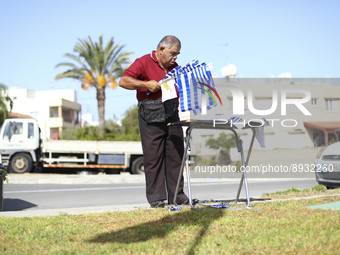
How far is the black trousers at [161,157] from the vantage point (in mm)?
4902

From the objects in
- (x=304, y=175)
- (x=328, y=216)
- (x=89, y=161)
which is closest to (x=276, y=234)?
(x=328, y=216)

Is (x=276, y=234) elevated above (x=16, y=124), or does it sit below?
below

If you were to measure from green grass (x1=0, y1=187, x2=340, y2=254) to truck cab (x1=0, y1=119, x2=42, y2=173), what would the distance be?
16.4 m

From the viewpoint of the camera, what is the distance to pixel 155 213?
13.9ft

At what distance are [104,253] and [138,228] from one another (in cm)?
71

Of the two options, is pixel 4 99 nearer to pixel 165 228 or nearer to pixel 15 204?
pixel 15 204

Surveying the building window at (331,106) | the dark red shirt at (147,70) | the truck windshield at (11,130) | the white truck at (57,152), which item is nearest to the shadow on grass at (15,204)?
the dark red shirt at (147,70)

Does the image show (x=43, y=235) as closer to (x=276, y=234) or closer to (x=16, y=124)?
(x=276, y=234)

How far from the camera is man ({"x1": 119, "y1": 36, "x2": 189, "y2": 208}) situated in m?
4.75

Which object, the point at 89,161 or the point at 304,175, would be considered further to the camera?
the point at 89,161

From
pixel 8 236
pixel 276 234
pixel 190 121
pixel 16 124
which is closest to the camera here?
pixel 276 234

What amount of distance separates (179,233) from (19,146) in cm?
1776

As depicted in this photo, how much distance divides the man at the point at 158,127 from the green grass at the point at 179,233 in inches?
31.8

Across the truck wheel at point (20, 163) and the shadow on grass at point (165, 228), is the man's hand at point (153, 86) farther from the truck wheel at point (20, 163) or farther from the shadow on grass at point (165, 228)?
the truck wheel at point (20, 163)
